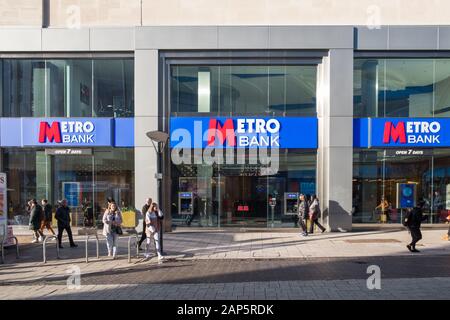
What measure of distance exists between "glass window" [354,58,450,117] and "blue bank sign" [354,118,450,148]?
43 cm

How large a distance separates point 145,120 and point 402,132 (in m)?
11.5

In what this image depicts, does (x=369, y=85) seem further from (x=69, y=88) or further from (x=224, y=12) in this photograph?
(x=69, y=88)

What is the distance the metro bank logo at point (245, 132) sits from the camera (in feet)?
54.3

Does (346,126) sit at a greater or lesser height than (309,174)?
greater

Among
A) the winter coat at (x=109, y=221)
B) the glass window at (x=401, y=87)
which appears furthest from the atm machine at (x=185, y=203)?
the glass window at (x=401, y=87)

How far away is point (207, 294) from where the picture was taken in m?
7.04

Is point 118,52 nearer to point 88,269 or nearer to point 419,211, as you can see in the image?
point 88,269

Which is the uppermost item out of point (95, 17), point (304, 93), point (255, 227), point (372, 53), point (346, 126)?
point (95, 17)

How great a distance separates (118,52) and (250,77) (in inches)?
243

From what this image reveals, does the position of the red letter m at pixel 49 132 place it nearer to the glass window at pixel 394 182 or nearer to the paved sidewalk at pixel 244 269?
the paved sidewalk at pixel 244 269

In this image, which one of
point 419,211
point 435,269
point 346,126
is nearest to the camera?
point 435,269

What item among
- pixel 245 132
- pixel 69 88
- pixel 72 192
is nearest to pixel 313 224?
pixel 245 132

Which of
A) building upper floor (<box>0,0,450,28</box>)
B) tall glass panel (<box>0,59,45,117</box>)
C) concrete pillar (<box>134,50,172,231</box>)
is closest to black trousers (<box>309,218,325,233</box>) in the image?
concrete pillar (<box>134,50,172,231</box>)

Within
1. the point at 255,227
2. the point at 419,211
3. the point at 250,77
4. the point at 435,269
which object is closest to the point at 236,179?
the point at 255,227
